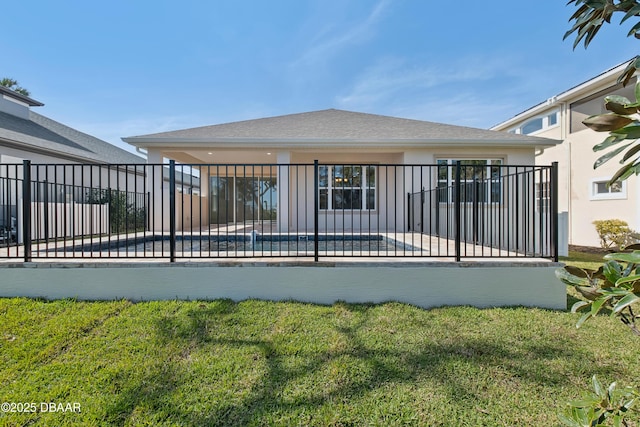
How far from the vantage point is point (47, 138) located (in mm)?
9758

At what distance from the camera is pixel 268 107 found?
51.9 feet

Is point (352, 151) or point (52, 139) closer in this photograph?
point (352, 151)

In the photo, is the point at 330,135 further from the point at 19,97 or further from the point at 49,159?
the point at 19,97

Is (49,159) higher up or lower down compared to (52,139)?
lower down

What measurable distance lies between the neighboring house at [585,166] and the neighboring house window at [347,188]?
17.4 ft

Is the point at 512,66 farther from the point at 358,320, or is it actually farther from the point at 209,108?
the point at 358,320

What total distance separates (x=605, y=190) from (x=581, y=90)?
11.4ft

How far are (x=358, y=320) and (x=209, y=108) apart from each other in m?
13.9

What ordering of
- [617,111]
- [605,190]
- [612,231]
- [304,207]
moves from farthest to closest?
[605,190], [304,207], [612,231], [617,111]

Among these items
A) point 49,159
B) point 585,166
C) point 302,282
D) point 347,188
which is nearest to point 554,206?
point 302,282

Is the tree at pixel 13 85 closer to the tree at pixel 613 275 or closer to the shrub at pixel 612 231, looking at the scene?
the tree at pixel 613 275

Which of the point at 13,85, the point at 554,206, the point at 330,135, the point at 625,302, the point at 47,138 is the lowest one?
the point at 625,302

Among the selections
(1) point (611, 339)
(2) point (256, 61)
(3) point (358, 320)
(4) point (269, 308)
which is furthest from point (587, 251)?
(2) point (256, 61)

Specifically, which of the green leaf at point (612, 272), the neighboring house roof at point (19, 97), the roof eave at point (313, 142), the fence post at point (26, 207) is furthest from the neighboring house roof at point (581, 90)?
the neighboring house roof at point (19, 97)
